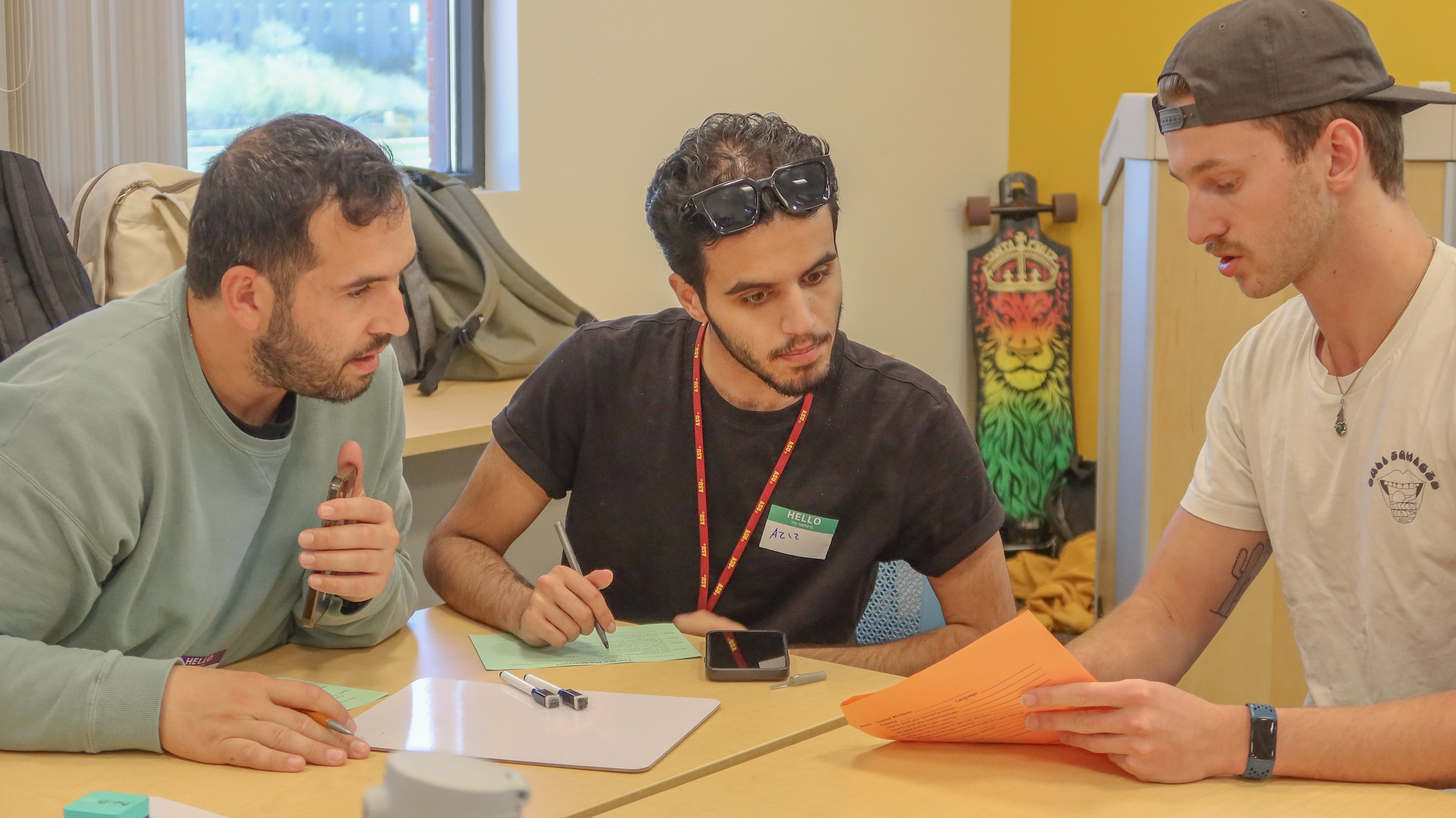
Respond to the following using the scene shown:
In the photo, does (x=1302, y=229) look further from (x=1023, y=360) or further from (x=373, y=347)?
(x=1023, y=360)

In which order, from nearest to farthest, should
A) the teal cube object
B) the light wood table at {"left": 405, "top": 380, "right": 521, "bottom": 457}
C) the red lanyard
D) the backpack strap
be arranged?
the teal cube object < the red lanyard < the light wood table at {"left": 405, "top": 380, "right": 521, "bottom": 457} < the backpack strap

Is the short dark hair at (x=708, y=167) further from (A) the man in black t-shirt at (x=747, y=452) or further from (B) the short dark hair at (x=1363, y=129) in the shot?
(B) the short dark hair at (x=1363, y=129)

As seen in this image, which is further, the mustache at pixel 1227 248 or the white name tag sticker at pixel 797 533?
the white name tag sticker at pixel 797 533

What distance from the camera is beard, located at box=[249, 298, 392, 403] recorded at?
132 centimetres

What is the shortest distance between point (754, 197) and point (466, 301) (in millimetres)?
1389

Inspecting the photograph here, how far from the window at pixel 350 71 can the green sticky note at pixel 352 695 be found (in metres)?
1.73

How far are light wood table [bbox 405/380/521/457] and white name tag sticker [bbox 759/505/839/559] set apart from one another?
57 centimetres

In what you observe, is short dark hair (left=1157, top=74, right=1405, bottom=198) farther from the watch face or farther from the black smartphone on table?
the black smartphone on table

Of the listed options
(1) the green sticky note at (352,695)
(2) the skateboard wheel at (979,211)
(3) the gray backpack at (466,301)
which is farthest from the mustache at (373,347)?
(2) the skateboard wheel at (979,211)

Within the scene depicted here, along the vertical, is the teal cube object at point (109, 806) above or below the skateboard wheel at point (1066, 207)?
below

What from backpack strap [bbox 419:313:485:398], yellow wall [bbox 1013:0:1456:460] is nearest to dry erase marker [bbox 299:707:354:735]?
backpack strap [bbox 419:313:485:398]

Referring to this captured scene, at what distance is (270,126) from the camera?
134 cm

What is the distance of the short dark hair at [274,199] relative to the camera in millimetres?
1307

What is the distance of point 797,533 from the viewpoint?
178 centimetres
